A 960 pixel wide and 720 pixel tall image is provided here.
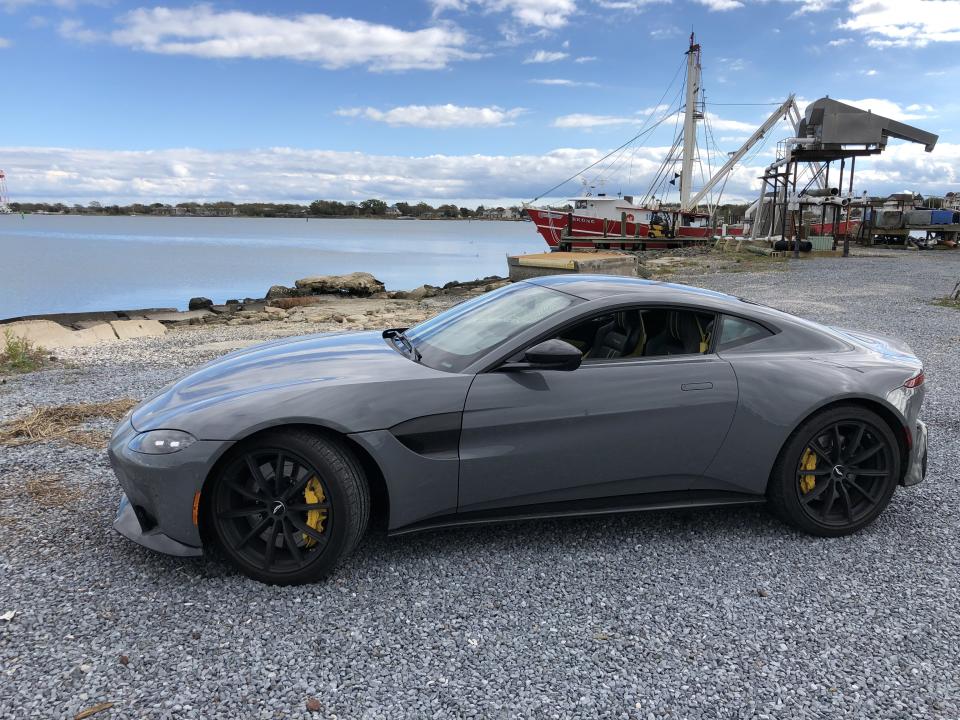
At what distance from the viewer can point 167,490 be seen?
302 cm

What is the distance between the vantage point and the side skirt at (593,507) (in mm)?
3309

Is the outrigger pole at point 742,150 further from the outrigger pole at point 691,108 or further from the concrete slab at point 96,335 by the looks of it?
the concrete slab at point 96,335

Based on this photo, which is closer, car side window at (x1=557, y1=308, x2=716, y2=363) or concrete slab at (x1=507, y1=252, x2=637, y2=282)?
car side window at (x1=557, y1=308, x2=716, y2=363)

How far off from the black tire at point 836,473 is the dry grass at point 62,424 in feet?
15.3

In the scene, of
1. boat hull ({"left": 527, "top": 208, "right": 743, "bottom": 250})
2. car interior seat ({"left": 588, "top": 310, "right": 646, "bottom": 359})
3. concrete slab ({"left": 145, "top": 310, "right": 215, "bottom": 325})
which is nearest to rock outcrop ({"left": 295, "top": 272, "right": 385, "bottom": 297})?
concrete slab ({"left": 145, "top": 310, "right": 215, "bottom": 325})

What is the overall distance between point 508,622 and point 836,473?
80.8 inches

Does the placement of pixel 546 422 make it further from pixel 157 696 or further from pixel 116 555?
pixel 116 555

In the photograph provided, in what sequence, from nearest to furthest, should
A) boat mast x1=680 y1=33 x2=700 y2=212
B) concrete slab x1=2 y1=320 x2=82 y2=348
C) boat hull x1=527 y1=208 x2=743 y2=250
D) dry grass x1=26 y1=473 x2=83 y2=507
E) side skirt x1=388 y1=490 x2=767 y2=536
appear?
1. side skirt x1=388 y1=490 x2=767 y2=536
2. dry grass x1=26 y1=473 x2=83 y2=507
3. concrete slab x1=2 y1=320 x2=82 y2=348
4. boat hull x1=527 y1=208 x2=743 y2=250
5. boat mast x1=680 y1=33 x2=700 y2=212

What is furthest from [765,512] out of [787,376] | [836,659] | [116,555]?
[116,555]

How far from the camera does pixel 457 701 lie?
245 cm

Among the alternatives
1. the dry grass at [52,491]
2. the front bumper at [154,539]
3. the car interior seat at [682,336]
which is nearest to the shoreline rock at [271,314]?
the dry grass at [52,491]

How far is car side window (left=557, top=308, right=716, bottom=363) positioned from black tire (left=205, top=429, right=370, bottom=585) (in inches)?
54.5

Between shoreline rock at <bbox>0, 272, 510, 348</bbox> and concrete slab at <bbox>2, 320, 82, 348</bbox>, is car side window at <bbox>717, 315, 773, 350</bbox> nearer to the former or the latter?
shoreline rock at <bbox>0, 272, 510, 348</bbox>

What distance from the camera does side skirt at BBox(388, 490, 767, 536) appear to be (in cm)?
331
